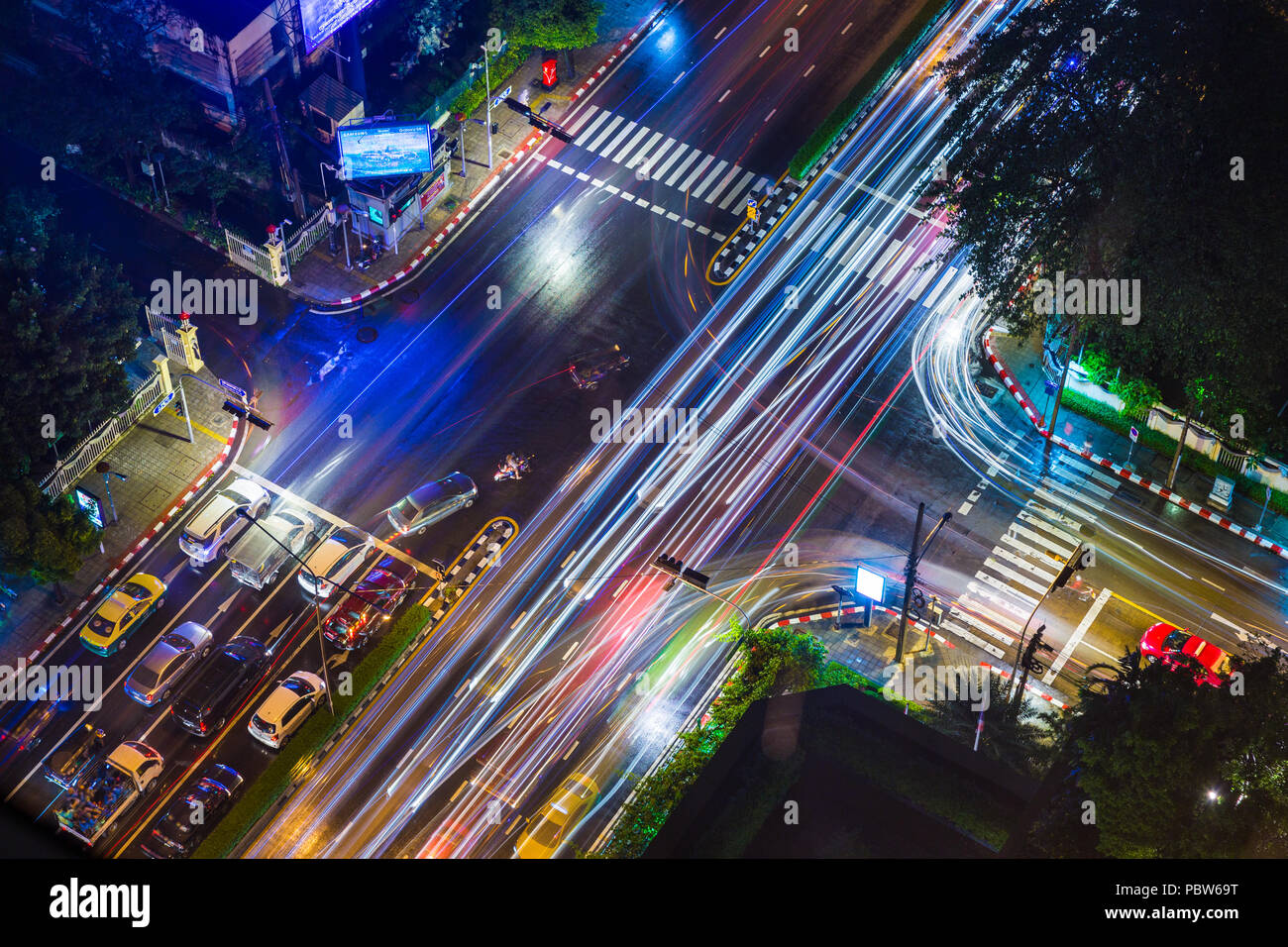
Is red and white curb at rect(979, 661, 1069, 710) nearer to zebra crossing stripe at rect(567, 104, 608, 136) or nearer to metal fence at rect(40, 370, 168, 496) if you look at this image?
zebra crossing stripe at rect(567, 104, 608, 136)

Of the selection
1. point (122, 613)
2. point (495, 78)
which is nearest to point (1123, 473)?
point (495, 78)

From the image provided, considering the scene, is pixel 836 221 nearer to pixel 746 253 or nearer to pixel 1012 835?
pixel 746 253

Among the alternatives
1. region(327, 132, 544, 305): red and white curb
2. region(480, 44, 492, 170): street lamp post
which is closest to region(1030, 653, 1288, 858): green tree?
region(327, 132, 544, 305): red and white curb

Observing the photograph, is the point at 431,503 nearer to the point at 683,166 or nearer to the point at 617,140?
the point at 683,166

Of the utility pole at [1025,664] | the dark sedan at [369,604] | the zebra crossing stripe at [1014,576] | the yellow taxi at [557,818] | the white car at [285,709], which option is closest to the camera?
the utility pole at [1025,664]

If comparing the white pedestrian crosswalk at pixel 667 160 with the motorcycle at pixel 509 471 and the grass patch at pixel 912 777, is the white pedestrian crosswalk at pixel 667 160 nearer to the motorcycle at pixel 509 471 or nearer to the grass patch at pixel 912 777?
the motorcycle at pixel 509 471

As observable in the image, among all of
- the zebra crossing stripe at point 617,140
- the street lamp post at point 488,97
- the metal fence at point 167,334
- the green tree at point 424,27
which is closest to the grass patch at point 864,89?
the zebra crossing stripe at point 617,140
